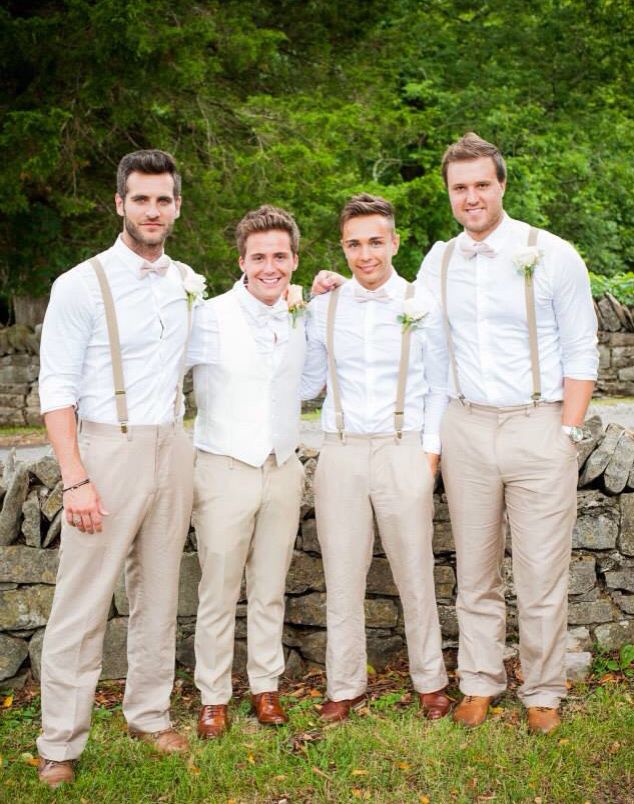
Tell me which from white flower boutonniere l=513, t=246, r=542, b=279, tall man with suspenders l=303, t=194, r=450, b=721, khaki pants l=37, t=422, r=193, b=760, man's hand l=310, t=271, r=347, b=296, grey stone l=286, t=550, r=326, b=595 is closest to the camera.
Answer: khaki pants l=37, t=422, r=193, b=760

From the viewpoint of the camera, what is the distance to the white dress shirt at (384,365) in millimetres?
4047

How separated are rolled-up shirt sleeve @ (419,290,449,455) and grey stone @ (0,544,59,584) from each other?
1836 millimetres

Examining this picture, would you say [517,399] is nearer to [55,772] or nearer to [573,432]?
[573,432]

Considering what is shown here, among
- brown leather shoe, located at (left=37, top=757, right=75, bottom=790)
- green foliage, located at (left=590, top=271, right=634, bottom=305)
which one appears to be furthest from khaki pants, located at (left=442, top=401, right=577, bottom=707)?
green foliage, located at (left=590, top=271, right=634, bottom=305)

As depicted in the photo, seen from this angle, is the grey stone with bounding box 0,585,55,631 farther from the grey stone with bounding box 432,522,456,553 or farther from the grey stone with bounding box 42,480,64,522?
the grey stone with bounding box 432,522,456,553

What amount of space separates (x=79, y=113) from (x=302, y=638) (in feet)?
A: 25.5

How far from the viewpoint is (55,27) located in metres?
10.0

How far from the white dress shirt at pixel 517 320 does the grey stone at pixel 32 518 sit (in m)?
2.03

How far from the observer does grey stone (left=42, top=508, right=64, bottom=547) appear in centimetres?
444

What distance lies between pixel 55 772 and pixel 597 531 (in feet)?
8.65

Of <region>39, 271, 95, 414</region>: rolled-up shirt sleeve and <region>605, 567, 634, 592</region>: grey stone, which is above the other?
<region>39, 271, 95, 414</region>: rolled-up shirt sleeve

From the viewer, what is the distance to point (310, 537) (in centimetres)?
463

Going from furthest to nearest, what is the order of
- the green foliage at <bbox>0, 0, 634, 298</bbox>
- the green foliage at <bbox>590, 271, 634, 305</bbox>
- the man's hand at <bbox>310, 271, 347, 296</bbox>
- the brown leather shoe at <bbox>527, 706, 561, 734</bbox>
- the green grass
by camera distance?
the green foliage at <bbox>590, 271, 634, 305</bbox> → the green foliage at <bbox>0, 0, 634, 298</bbox> → the man's hand at <bbox>310, 271, 347, 296</bbox> → the brown leather shoe at <bbox>527, 706, 561, 734</bbox> → the green grass

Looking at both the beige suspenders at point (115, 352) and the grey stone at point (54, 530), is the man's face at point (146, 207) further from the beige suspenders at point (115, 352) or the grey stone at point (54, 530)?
the grey stone at point (54, 530)
